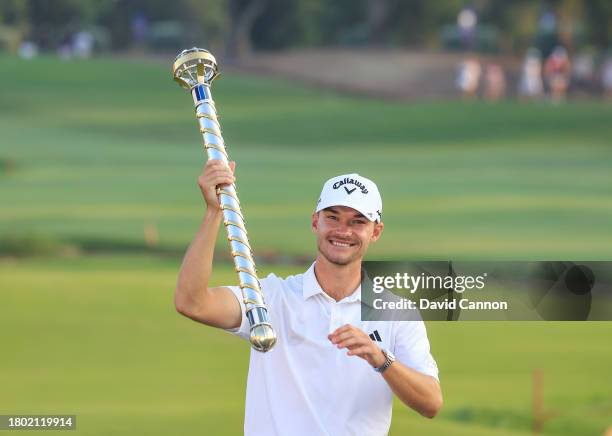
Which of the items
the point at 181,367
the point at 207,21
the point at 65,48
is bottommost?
the point at 181,367

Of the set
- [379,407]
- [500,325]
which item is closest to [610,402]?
[500,325]

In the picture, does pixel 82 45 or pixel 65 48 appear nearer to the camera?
pixel 65 48

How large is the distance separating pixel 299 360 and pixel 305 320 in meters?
0.11

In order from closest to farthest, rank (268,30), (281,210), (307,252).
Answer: (307,252), (281,210), (268,30)

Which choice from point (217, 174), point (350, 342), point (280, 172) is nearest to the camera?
point (350, 342)

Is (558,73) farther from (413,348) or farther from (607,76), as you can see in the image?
(413,348)

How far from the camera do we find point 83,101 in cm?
4072

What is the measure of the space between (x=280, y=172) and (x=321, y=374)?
84.8 ft

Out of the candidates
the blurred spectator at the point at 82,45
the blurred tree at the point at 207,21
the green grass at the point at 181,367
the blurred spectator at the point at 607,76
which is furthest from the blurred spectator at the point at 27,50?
the green grass at the point at 181,367

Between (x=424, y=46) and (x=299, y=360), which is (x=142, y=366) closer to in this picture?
(x=299, y=360)

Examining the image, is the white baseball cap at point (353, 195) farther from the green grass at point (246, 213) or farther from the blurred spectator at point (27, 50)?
the blurred spectator at point (27, 50)

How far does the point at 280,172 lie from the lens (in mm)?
30109

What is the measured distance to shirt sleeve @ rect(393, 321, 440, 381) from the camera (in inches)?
170

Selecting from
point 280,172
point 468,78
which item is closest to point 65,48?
point 468,78
